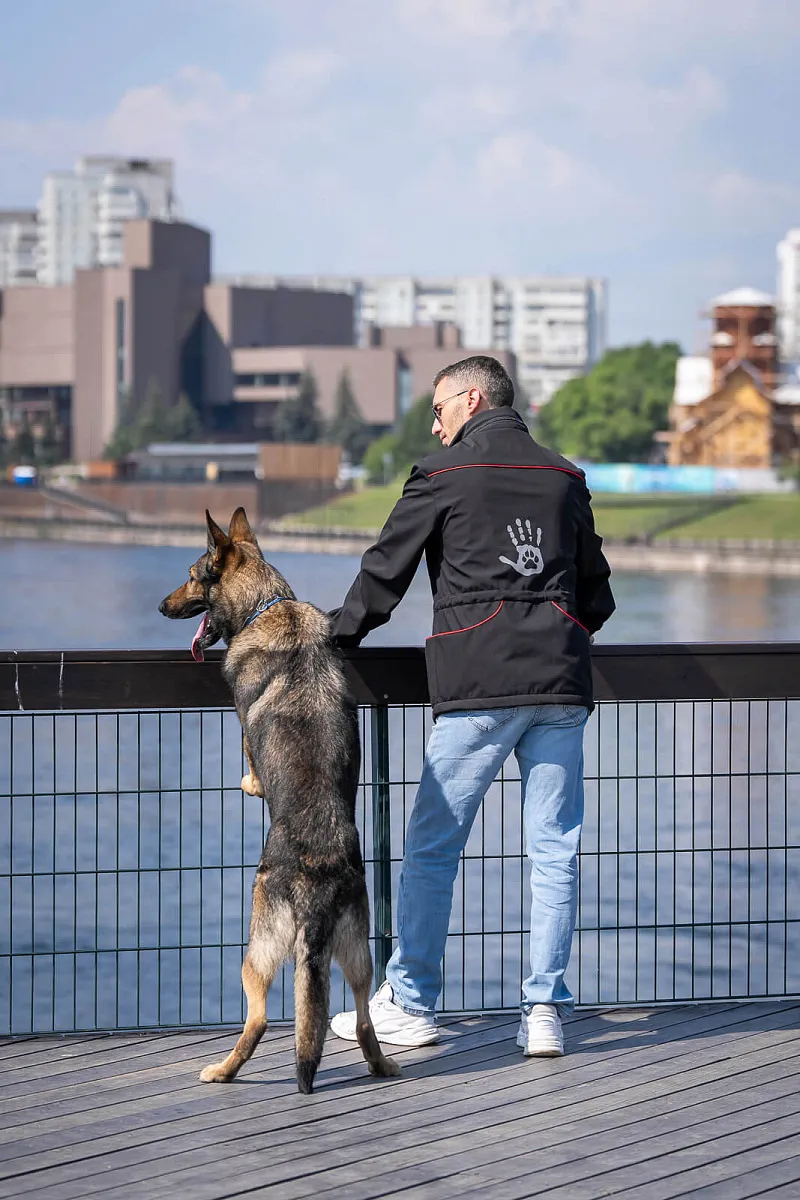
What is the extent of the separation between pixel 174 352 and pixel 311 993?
479 feet

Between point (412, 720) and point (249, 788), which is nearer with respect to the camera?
point (249, 788)

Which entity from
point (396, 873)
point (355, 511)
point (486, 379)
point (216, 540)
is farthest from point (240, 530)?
point (355, 511)

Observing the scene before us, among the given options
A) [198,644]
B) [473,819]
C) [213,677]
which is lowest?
→ [473,819]

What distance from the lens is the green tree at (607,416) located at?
391ft

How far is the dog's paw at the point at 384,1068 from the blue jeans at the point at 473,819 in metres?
0.27

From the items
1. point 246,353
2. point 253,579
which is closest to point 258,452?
point 246,353

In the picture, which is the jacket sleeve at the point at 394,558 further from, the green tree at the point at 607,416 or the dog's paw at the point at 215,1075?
the green tree at the point at 607,416

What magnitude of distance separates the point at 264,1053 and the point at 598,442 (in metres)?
117

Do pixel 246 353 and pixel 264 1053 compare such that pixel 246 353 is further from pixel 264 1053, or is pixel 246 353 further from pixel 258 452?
pixel 264 1053

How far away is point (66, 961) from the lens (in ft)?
48.0

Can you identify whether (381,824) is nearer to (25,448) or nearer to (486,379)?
(486,379)

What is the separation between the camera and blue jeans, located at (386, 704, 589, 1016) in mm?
4371

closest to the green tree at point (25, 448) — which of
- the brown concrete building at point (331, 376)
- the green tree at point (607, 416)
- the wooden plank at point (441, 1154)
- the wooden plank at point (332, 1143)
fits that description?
the brown concrete building at point (331, 376)

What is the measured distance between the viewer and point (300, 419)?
141750 millimetres
